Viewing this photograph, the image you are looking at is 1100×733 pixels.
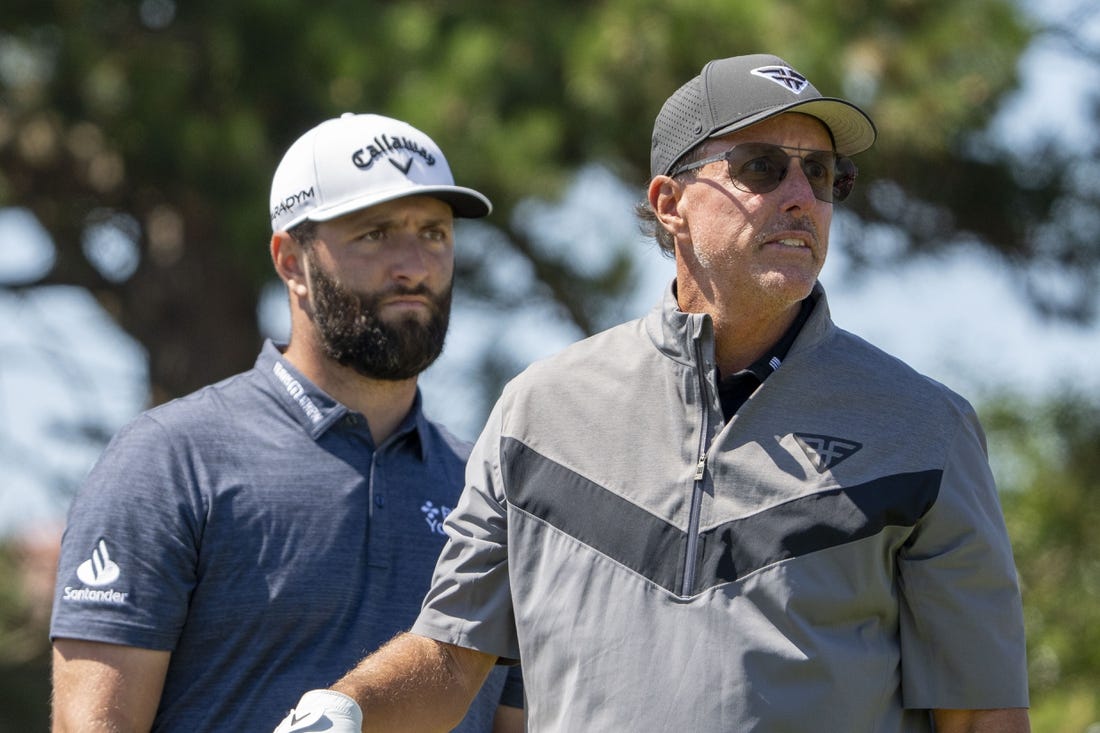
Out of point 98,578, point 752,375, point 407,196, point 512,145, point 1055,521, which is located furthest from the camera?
point 1055,521

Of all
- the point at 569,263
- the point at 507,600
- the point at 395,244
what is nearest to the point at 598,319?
the point at 569,263

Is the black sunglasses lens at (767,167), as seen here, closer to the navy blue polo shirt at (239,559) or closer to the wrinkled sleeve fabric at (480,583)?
the wrinkled sleeve fabric at (480,583)

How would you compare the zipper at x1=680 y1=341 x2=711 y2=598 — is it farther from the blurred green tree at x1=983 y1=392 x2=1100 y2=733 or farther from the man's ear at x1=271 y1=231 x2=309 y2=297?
the blurred green tree at x1=983 y1=392 x2=1100 y2=733

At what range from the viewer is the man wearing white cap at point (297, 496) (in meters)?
3.26

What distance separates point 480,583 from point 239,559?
0.65 m

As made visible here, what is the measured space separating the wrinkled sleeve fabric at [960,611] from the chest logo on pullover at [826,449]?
0.16 metres

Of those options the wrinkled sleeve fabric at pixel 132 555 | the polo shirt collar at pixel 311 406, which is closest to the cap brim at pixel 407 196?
the polo shirt collar at pixel 311 406

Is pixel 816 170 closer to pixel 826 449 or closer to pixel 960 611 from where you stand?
pixel 826 449

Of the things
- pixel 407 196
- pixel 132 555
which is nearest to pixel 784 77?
pixel 407 196

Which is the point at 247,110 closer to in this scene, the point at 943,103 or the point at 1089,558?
the point at 943,103

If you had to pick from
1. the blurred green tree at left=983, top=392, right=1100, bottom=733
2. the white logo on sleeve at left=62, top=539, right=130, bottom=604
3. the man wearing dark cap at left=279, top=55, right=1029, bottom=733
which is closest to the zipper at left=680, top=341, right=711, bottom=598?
the man wearing dark cap at left=279, top=55, right=1029, bottom=733

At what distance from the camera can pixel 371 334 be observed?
11.9ft

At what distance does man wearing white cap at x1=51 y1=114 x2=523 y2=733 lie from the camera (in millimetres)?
3256

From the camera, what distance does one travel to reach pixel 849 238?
357 inches
